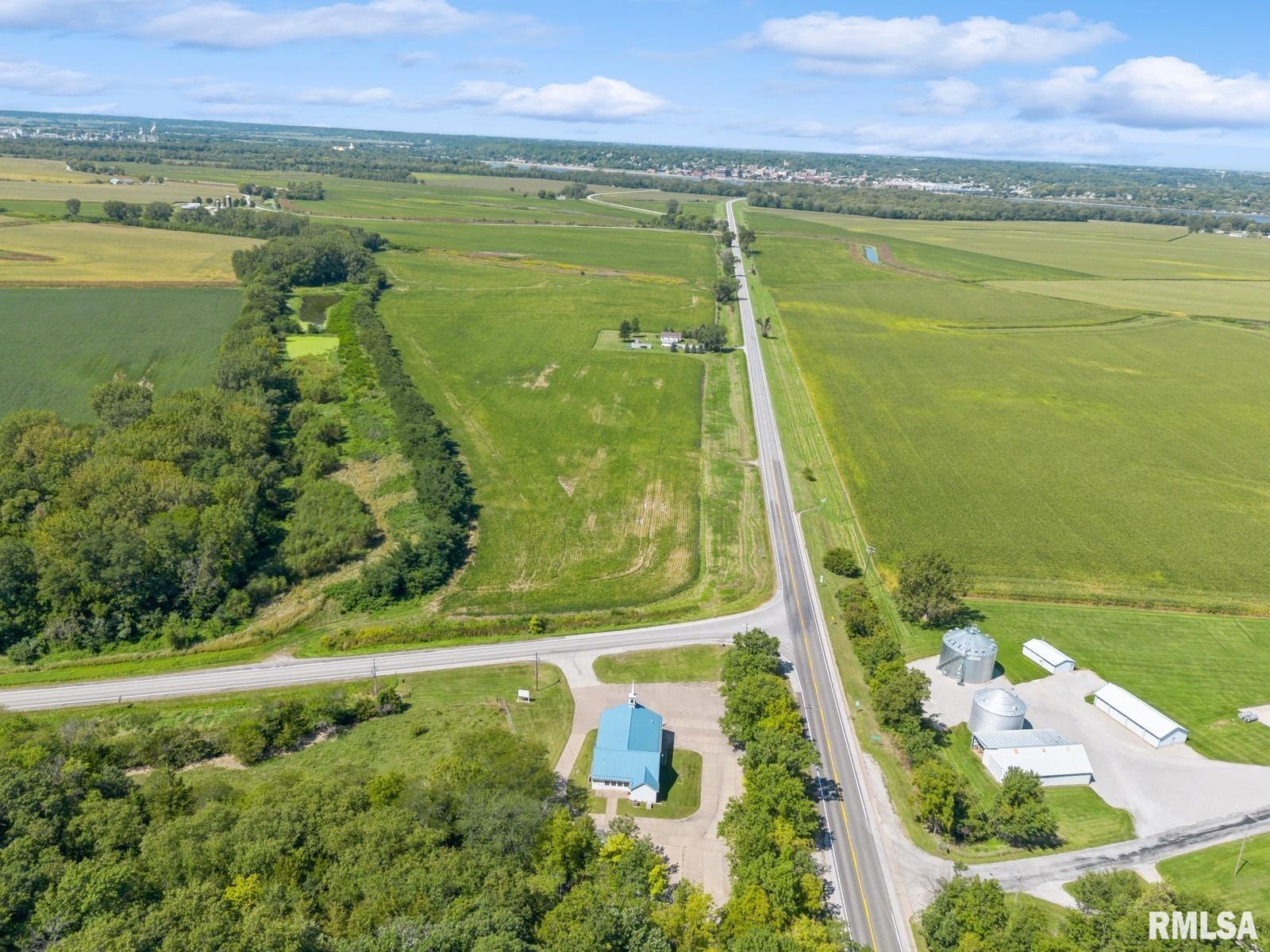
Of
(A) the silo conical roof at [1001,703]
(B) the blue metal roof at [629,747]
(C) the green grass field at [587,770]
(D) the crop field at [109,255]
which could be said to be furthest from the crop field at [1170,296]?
(D) the crop field at [109,255]

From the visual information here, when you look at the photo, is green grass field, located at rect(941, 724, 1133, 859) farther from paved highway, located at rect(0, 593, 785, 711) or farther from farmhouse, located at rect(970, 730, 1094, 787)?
paved highway, located at rect(0, 593, 785, 711)

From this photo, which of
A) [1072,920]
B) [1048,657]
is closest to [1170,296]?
[1048,657]

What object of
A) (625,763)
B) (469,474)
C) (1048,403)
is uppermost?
(1048,403)

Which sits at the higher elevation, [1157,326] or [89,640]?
[1157,326]

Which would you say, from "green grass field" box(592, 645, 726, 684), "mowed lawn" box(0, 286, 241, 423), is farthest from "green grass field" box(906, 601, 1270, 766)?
"mowed lawn" box(0, 286, 241, 423)

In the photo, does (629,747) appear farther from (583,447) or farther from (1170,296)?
(1170,296)

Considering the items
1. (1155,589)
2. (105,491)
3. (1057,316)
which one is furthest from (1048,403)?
(105,491)

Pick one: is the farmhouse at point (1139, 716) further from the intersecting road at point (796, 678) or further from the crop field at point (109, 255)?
the crop field at point (109, 255)

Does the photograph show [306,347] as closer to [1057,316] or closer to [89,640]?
[89,640]
